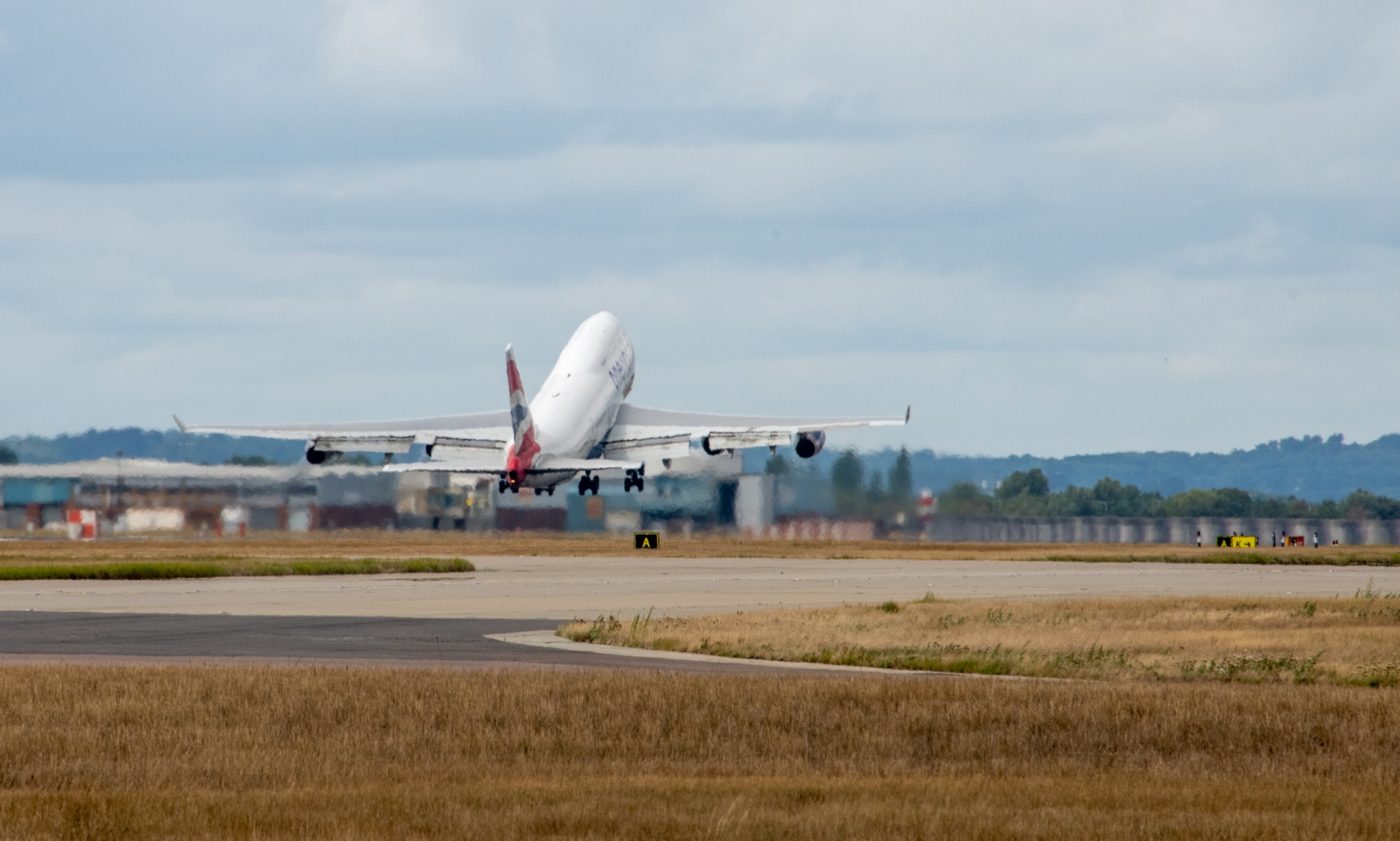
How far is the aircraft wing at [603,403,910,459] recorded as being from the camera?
4050 inches

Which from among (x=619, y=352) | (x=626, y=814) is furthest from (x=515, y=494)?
(x=626, y=814)

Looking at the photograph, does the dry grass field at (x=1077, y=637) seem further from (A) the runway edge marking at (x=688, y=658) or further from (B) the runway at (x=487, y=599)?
(B) the runway at (x=487, y=599)

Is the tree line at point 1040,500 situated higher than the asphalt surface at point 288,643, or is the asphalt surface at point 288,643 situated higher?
the tree line at point 1040,500

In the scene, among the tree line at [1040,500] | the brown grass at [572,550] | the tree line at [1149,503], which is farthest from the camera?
the tree line at [1149,503]

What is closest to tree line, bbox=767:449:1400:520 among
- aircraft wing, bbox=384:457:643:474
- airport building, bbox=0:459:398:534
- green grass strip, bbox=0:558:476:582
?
aircraft wing, bbox=384:457:643:474

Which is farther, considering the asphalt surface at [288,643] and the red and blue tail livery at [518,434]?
the red and blue tail livery at [518,434]

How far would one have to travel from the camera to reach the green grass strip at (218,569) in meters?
61.4

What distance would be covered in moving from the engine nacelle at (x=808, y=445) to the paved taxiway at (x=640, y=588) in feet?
73.1

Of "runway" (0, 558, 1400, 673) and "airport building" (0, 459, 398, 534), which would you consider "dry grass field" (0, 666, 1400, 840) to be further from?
"airport building" (0, 459, 398, 534)

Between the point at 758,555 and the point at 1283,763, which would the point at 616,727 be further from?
the point at 758,555

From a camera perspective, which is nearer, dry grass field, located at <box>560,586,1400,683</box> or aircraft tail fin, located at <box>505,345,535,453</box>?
dry grass field, located at <box>560,586,1400,683</box>

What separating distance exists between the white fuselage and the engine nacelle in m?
12.5

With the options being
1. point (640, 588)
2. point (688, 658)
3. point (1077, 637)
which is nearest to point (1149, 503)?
point (640, 588)

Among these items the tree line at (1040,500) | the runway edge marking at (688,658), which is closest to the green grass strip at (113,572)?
the runway edge marking at (688,658)
